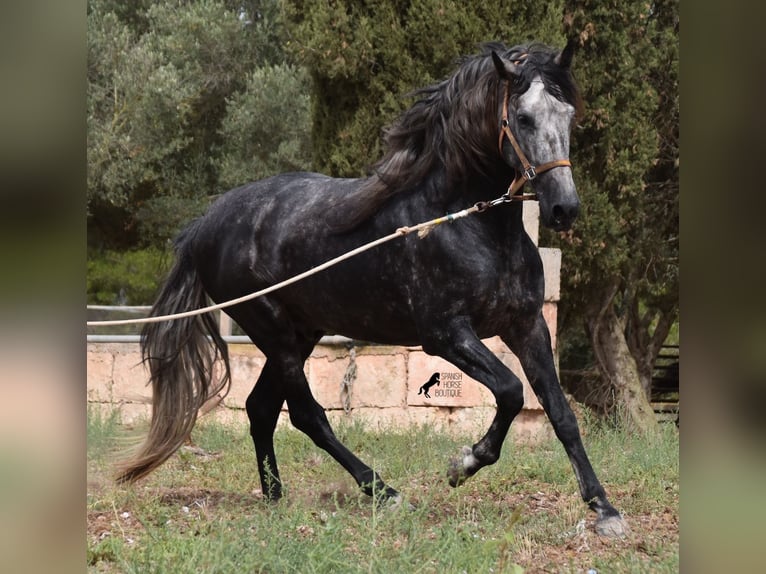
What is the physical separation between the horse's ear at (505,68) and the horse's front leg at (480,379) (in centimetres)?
117

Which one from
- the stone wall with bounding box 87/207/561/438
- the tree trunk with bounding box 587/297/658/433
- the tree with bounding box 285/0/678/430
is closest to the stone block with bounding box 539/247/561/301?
the stone wall with bounding box 87/207/561/438

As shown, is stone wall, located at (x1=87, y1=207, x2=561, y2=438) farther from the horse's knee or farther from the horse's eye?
the horse's eye

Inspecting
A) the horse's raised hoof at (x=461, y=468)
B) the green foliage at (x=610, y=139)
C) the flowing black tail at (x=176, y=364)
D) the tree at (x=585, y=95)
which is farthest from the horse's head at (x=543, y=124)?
the green foliage at (x=610, y=139)

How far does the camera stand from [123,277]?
57.5ft

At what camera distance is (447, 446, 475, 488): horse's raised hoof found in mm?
4309

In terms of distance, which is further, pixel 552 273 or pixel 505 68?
pixel 552 273

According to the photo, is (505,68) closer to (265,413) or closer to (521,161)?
(521,161)

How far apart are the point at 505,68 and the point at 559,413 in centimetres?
166

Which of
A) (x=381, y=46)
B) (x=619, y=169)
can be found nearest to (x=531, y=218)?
(x=619, y=169)

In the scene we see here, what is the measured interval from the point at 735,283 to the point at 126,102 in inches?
541

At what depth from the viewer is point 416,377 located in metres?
7.78

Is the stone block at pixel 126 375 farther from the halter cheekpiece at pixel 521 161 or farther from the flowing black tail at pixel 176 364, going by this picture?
the halter cheekpiece at pixel 521 161

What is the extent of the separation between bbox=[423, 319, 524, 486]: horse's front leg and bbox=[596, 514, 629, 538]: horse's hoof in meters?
0.56

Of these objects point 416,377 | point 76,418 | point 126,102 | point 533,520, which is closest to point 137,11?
point 126,102
